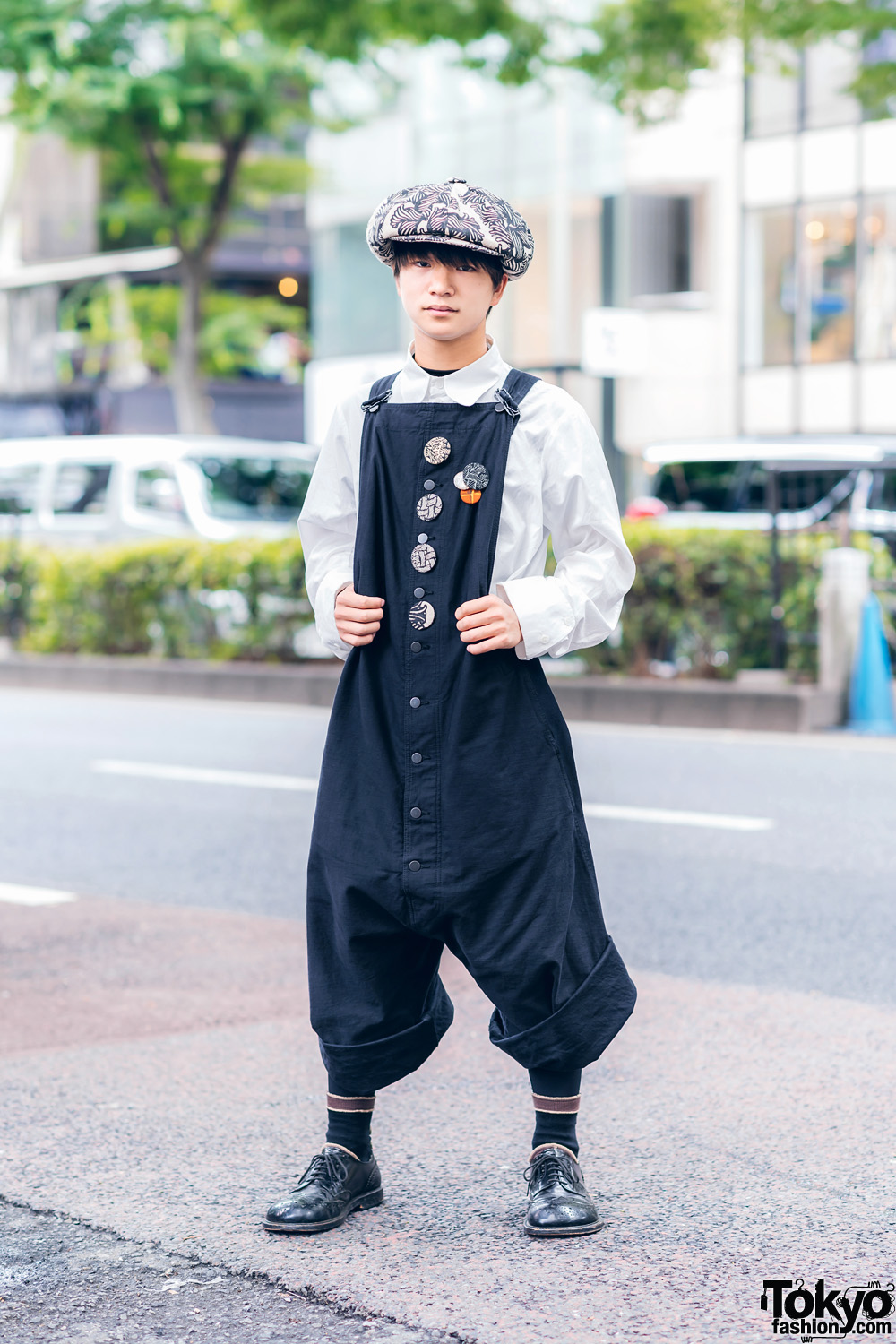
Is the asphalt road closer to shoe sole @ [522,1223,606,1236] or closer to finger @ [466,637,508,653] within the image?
shoe sole @ [522,1223,606,1236]

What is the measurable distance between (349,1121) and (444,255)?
1.52m

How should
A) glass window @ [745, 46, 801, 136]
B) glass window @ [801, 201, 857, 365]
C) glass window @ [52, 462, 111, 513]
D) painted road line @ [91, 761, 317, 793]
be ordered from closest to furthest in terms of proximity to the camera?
painted road line @ [91, 761, 317, 793] < glass window @ [52, 462, 111, 513] < glass window @ [801, 201, 857, 365] < glass window @ [745, 46, 801, 136]

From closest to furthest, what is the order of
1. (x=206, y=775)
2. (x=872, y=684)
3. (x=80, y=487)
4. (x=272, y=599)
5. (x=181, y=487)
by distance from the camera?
(x=206, y=775) → (x=872, y=684) → (x=272, y=599) → (x=181, y=487) → (x=80, y=487)

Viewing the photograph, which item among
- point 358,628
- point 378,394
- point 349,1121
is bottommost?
point 349,1121

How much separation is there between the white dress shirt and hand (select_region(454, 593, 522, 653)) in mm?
17

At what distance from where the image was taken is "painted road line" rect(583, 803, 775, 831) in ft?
25.9

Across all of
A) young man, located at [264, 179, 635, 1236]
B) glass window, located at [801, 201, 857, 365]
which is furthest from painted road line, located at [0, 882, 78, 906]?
glass window, located at [801, 201, 857, 365]

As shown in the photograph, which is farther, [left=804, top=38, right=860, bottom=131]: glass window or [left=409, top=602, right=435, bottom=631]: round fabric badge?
[left=804, top=38, right=860, bottom=131]: glass window

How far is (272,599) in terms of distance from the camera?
1464 centimetres

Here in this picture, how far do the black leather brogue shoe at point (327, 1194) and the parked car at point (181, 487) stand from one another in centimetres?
1308

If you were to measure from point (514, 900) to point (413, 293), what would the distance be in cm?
104

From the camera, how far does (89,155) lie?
32438mm

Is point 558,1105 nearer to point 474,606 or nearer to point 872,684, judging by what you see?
point 474,606

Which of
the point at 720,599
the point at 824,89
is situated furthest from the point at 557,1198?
the point at 824,89
